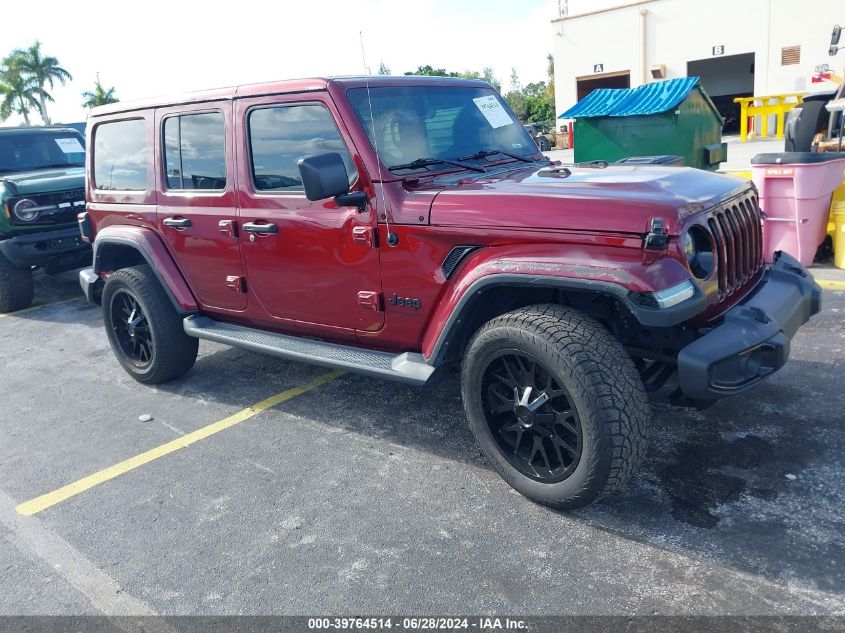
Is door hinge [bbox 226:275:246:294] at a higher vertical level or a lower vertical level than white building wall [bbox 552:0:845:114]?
lower

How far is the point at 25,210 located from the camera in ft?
24.9

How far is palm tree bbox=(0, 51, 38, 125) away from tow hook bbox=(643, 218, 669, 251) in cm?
5607

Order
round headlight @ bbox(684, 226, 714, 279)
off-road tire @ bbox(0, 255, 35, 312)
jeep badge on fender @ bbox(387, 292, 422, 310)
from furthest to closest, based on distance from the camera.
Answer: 1. off-road tire @ bbox(0, 255, 35, 312)
2. jeep badge on fender @ bbox(387, 292, 422, 310)
3. round headlight @ bbox(684, 226, 714, 279)

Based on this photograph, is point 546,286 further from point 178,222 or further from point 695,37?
point 695,37

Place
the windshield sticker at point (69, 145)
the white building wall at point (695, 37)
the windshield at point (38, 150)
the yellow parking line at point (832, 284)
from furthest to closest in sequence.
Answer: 1. the white building wall at point (695, 37)
2. the windshield sticker at point (69, 145)
3. the windshield at point (38, 150)
4. the yellow parking line at point (832, 284)

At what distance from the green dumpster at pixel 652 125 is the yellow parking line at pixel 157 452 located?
5565 millimetres

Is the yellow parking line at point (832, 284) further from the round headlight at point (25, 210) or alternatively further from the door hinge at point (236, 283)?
the round headlight at point (25, 210)

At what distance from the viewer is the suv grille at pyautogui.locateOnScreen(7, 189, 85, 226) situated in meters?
7.63

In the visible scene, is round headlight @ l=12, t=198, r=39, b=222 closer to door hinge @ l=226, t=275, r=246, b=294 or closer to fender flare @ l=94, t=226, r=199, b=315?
fender flare @ l=94, t=226, r=199, b=315

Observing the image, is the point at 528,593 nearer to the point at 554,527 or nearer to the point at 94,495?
the point at 554,527

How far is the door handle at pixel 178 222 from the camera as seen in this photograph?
4.41 m

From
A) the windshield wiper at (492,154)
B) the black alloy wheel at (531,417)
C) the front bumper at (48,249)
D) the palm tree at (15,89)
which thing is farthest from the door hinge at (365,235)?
the palm tree at (15,89)

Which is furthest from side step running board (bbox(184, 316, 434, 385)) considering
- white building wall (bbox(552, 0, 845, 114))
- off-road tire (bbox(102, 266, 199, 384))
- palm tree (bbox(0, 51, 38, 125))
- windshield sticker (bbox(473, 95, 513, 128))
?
palm tree (bbox(0, 51, 38, 125))

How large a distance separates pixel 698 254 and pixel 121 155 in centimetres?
398
